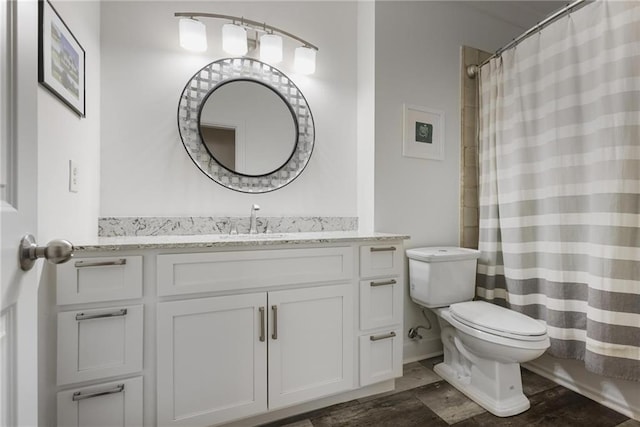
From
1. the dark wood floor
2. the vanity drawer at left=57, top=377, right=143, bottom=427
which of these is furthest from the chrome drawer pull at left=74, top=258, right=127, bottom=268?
the dark wood floor

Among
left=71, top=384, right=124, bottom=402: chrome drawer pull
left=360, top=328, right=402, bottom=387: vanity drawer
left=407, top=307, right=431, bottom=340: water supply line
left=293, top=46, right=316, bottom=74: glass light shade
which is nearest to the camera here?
left=71, top=384, right=124, bottom=402: chrome drawer pull

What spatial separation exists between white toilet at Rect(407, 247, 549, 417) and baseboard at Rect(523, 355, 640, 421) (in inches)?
14.6

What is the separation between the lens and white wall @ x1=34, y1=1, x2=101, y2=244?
3.41ft

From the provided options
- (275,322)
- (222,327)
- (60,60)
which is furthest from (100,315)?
(60,60)

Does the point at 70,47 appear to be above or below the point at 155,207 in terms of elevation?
above

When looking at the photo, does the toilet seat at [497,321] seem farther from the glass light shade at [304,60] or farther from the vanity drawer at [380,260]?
the glass light shade at [304,60]

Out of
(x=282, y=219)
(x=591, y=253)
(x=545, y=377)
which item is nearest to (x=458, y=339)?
(x=545, y=377)

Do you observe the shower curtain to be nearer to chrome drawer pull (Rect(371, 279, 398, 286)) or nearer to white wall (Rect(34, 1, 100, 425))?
chrome drawer pull (Rect(371, 279, 398, 286))

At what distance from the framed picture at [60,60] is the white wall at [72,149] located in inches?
1.6

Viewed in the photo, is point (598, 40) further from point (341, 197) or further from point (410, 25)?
point (341, 197)

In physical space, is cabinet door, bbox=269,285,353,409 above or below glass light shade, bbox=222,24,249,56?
below

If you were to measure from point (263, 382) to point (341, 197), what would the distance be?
1207mm

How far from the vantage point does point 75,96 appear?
4.13 feet

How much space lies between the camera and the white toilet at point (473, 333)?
1428mm
